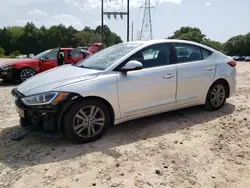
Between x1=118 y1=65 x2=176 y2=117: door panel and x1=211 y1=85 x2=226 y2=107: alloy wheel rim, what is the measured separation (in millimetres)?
1091

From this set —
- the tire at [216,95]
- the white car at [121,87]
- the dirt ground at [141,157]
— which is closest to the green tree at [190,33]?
the tire at [216,95]

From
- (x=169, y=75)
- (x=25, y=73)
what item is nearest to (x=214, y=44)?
(x=25, y=73)

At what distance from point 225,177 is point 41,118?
2.46 meters

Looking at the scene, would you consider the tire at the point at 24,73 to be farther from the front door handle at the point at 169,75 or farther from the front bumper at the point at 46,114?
the front door handle at the point at 169,75

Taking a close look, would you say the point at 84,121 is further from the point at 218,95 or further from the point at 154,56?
the point at 218,95

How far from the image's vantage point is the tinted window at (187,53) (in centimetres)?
460

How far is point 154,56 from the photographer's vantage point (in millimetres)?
4324

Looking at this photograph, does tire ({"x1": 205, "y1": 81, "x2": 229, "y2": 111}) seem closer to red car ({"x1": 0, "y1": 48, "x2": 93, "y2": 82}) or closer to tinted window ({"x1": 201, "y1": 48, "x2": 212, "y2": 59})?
tinted window ({"x1": 201, "y1": 48, "x2": 212, "y2": 59})

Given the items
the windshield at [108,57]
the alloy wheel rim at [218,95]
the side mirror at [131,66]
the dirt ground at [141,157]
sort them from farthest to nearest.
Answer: the alloy wheel rim at [218,95]
the windshield at [108,57]
the side mirror at [131,66]
the dirt ground at [141,157]

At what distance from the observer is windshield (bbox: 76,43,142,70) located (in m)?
4.10

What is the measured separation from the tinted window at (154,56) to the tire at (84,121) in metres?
1.01

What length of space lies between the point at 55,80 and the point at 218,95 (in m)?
3.26

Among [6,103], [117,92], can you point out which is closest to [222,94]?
[117,92]

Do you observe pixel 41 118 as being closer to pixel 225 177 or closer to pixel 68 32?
pixel 225 177
